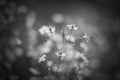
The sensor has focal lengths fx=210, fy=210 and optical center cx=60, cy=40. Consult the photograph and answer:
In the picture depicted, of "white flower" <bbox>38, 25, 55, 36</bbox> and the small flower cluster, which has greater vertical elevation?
"white flower" <bbox>38, 25, 55, 36</bbox>

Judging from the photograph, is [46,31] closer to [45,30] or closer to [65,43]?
[45,30]

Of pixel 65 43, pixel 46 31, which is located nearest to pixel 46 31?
pixel 46 31

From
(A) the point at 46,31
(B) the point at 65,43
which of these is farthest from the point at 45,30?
(B) the point at 65,43

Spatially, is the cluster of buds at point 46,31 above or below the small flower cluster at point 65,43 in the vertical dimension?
above

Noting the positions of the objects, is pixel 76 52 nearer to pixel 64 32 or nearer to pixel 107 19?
pixel 64 32

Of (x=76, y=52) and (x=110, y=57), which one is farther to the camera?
(x=110, y=57)

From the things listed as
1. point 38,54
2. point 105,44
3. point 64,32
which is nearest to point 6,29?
point 38,54

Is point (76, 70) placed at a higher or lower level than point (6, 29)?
lower

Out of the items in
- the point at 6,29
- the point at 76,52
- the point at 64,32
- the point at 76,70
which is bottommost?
the point at 76,70

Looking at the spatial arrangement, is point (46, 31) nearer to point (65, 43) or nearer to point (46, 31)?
point (46, 31)

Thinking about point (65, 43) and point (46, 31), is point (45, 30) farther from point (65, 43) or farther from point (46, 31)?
point (65, 43)

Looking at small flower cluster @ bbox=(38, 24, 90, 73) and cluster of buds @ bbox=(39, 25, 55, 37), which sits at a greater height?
cluster of buds @ bbox=(39, 25, 55, 37)
